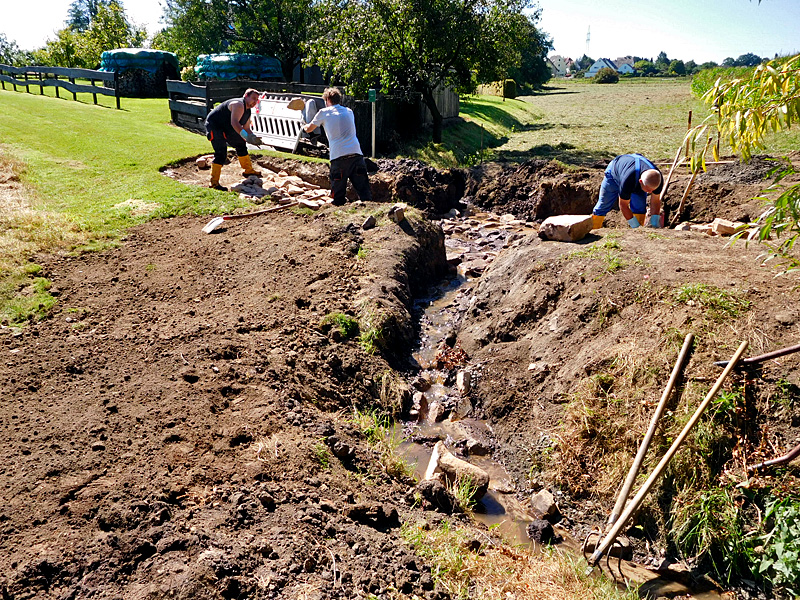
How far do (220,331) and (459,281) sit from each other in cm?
483

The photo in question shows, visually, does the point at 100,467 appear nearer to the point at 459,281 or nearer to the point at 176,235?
the point at 176,235

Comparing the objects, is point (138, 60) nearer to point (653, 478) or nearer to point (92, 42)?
point (92, 42)

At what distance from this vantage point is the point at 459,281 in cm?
1002

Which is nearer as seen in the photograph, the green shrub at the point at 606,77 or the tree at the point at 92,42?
the tree at the point at 92,42

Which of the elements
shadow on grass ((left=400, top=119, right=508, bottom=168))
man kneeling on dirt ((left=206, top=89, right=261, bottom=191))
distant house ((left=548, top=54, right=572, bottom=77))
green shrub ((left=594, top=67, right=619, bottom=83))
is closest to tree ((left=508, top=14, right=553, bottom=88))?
green shrub ((left=594, top=67, right=619, bottom=83))

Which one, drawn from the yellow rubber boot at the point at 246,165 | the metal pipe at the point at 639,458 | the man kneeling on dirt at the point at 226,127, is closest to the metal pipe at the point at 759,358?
the metal pipe at the point at 639,458

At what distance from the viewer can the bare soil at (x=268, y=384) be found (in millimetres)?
3529

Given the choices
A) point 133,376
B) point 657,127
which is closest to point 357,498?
point 133,376

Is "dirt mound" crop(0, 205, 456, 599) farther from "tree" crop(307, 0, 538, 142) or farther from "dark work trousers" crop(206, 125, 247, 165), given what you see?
"tree" crop(307, 0, 538, 142)

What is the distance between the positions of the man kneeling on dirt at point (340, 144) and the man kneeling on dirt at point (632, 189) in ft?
14.0

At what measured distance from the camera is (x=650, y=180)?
8094mm

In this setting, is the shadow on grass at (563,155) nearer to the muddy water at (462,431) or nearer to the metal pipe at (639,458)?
the muddy water at (462,431)

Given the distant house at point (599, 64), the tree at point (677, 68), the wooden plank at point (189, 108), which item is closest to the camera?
the wooden plank at point (189, 108)

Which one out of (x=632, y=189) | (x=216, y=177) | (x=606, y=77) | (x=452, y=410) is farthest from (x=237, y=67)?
(x=606, y=77)
